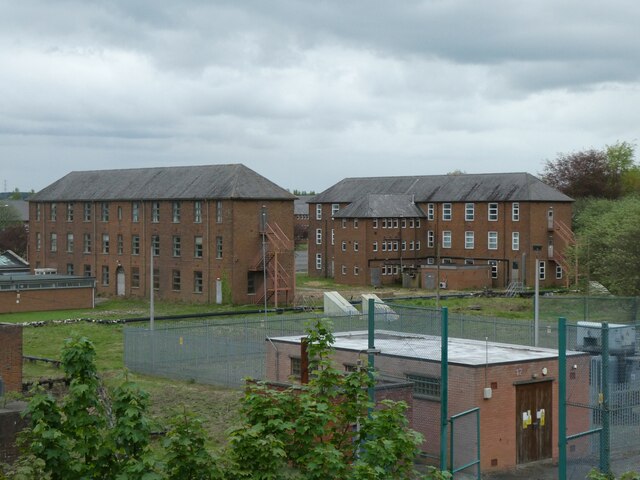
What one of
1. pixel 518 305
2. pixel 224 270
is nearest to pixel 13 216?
pixel 224 270

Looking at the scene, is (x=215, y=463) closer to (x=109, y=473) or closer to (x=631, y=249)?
(x=109, y=473)

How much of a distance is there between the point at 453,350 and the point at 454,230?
57.2 m

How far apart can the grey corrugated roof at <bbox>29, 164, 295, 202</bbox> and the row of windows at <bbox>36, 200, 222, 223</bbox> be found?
53cm

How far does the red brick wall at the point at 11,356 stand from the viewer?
31797mm

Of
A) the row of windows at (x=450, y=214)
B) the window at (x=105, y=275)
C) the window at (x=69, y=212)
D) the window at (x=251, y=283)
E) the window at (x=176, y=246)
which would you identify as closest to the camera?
the window at (x=251, y=283)

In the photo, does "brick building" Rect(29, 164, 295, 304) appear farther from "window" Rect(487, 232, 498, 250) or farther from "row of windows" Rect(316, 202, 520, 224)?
"window" Rect(487, 232, 498, 250)

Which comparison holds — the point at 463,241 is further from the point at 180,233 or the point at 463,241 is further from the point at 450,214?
the point at 180,233

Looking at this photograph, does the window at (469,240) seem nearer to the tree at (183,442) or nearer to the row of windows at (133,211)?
the row of windows at (133,211)

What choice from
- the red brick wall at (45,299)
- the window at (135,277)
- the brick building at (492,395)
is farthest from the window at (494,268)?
the brick building at (492,395)

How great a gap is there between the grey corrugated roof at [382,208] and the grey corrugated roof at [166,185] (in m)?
14.6

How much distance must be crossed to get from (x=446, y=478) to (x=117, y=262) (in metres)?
62.4

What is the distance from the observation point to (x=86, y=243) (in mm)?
76125

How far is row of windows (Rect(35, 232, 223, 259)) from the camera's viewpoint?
219 feet

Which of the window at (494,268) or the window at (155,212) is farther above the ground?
the window at (155,212)
